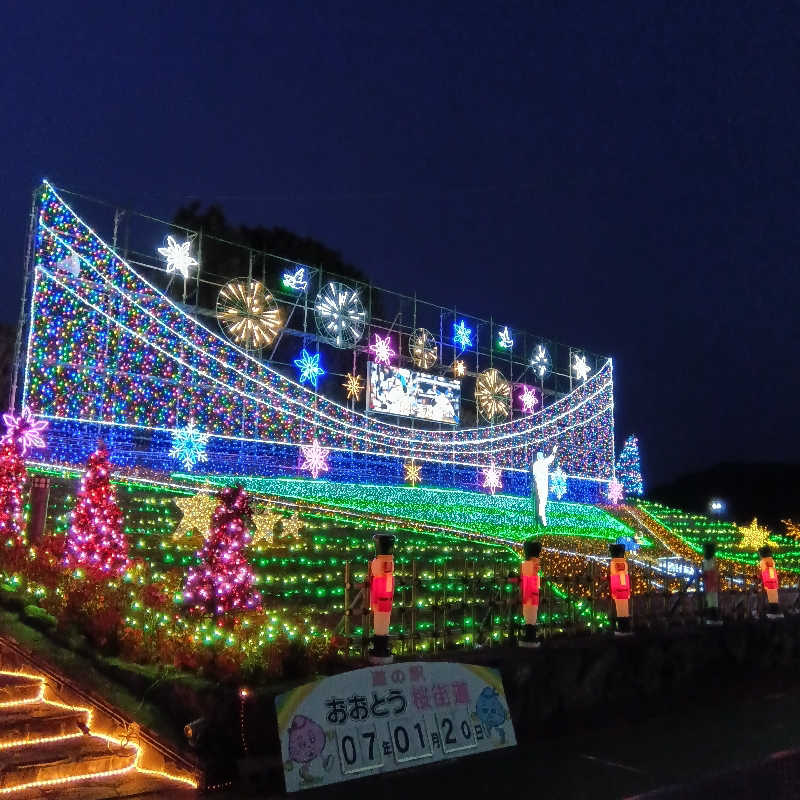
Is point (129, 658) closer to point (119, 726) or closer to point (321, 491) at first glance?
point (119, 726)

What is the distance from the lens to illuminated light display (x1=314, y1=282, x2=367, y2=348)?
85.6 ft

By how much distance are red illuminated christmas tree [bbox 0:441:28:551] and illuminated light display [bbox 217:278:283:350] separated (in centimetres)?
1218

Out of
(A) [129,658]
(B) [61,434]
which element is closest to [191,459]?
(B) [61,434]

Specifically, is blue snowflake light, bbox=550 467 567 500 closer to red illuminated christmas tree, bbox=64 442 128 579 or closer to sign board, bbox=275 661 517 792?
red illuminated christmas tree, bbox=64 442 128 579

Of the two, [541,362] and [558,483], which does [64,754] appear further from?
[541,362]

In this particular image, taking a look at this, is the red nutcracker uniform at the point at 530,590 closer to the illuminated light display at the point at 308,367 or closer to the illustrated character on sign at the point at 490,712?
Result: the illustrated character on sign at the point at 490,712

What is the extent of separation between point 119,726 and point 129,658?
2.38 ft

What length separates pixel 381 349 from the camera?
2719cm

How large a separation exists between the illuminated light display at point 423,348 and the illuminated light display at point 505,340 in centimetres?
395

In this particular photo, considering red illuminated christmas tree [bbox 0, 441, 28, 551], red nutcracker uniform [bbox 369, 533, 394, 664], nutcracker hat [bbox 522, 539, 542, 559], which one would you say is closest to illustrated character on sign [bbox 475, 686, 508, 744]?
red nutcracker uniform [bbox 369, 533, 394, 664]

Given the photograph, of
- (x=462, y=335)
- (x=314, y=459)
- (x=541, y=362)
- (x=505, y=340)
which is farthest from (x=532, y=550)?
(x=541, y=362)

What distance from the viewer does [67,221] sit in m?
18.7

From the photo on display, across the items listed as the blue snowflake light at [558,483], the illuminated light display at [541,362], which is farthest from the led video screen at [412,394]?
the illuminated light display at [541,362]

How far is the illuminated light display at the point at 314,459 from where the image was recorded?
872 inches
